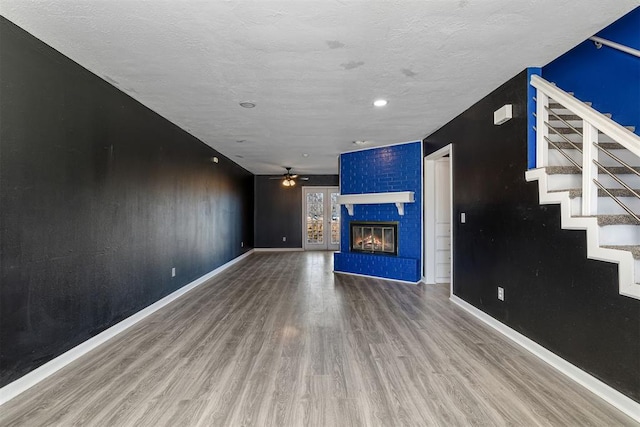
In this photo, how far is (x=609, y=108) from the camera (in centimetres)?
260

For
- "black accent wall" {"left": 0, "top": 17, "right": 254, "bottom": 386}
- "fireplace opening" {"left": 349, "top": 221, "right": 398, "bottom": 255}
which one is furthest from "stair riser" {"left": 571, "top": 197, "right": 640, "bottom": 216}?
"black accent wall" {"left": 0, "top": 17, "right": 254, "bottom": 386}

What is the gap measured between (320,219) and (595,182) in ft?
27.0

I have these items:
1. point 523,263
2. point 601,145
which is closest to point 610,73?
point 601,145

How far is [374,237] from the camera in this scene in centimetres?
595

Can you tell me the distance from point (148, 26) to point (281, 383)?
2569 mm

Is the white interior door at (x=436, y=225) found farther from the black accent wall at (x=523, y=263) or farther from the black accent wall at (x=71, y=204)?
the black accent wall at (x=71, y=204)

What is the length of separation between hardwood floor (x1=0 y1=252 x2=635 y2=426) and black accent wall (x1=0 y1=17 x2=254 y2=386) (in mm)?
375

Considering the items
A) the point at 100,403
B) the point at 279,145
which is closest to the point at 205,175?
the point at 279,145

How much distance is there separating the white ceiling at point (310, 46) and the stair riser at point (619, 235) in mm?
1370

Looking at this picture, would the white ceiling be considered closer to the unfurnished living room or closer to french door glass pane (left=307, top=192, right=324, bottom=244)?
the unfurnished living room

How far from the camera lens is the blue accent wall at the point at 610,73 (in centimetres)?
236

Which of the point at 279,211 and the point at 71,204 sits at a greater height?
the point at 279,211

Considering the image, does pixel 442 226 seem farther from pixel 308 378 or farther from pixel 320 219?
pixel 320 219

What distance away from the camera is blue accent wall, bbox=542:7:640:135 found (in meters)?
2.36
